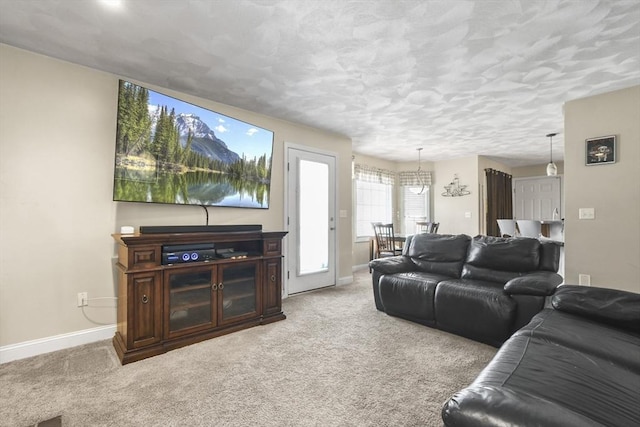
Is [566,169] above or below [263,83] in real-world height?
below

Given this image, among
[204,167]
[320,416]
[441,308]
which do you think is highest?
[204,167]

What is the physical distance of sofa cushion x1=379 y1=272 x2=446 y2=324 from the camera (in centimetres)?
292

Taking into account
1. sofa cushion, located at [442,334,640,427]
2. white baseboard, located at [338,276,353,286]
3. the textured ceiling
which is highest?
the textured ceiling

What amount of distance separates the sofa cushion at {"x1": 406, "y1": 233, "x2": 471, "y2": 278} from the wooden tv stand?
5.39 feet

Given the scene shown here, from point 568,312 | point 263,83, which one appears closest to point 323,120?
point 263,83

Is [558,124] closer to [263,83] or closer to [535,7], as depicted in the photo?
[535,7]

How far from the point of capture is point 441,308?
2793 millimetres

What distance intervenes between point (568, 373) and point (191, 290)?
2.54 metres

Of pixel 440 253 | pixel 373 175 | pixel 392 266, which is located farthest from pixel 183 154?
pixel 373 175

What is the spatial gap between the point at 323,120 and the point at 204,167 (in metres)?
1.79

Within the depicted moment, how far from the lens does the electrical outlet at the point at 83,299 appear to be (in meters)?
2.62

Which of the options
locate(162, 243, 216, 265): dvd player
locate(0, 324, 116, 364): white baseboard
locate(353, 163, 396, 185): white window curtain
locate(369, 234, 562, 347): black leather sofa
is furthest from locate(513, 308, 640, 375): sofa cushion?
locate(353, 163, 396, 185): white window curtain

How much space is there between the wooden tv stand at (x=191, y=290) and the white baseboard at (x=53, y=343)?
0.53 feet

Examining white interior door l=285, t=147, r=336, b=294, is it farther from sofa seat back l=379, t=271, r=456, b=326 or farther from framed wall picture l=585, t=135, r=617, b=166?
framed wall picture l=585, t=135, r=617, b=166
